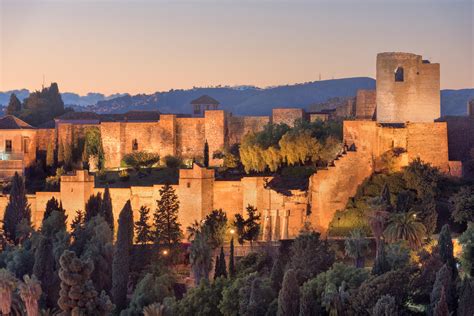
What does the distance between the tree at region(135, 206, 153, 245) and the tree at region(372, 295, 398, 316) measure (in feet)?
43.9

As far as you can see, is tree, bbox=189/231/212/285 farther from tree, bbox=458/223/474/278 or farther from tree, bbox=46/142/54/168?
tree, bbox=46/142/54/168

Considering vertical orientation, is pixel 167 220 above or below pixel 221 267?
above

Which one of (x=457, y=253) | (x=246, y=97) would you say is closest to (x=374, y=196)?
(x=457, y=253)

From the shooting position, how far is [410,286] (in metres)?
34.0

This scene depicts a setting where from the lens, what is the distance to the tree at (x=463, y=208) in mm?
40625

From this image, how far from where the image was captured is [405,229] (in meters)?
39.0

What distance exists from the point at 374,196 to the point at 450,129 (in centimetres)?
521

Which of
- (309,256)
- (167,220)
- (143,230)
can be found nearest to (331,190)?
(309,256)

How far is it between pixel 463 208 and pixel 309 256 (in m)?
6.20

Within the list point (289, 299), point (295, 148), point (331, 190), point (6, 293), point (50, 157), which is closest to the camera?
point (289, 299)

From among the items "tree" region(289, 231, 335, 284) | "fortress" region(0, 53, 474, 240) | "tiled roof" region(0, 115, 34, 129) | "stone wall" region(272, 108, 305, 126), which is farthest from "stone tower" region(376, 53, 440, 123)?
"tiled roof" region(0, 115, 34, 129)

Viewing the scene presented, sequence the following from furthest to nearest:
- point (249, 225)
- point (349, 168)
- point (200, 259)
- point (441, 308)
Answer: point (249, 225), point (349, 168), point (200, 259), point (441, 308)

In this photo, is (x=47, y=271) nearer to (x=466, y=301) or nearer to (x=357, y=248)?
(x=357, y=248)

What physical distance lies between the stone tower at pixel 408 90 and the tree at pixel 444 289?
1311 cm
